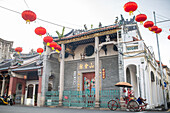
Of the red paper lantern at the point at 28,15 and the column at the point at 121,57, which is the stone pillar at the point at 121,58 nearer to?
the column at the point at 121,57

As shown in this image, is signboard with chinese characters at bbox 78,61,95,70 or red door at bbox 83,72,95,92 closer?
red door at bbox 83,72,95,92

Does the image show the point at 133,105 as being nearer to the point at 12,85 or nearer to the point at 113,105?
the point at 113,105

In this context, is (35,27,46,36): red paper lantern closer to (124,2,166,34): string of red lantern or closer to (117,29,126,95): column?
(124,2,166,34): string of red lantern

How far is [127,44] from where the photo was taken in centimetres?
1051

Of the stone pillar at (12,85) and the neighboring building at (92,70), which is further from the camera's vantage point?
the stone pillar at (12,85)

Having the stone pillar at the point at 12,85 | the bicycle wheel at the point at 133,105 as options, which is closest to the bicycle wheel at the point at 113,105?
the bicycle wheel at the point at 133,105

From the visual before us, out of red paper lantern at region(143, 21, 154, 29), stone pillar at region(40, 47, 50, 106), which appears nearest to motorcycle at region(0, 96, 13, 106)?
stone pillar at region(40, 47, 50, 106)

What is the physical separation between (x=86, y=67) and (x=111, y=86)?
2726mm

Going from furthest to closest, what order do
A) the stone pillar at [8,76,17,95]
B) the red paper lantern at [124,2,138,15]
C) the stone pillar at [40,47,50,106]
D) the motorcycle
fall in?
the stone pillar at [8,76,17,95]
the motorcycle
the stone pillar at [40,47,50,106]
the red paper lantern at [124,2,138,15]

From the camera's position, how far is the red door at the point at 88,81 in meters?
12.8

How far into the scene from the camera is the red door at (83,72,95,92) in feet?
42.0

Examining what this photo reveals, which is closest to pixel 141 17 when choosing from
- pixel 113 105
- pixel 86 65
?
pixel 113 105

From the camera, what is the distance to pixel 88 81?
13.1 metres

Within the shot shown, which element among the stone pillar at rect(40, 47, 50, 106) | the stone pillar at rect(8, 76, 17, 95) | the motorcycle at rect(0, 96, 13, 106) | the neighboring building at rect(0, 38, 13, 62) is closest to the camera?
the stone pillar at rect(40, 47, 50, 106)
